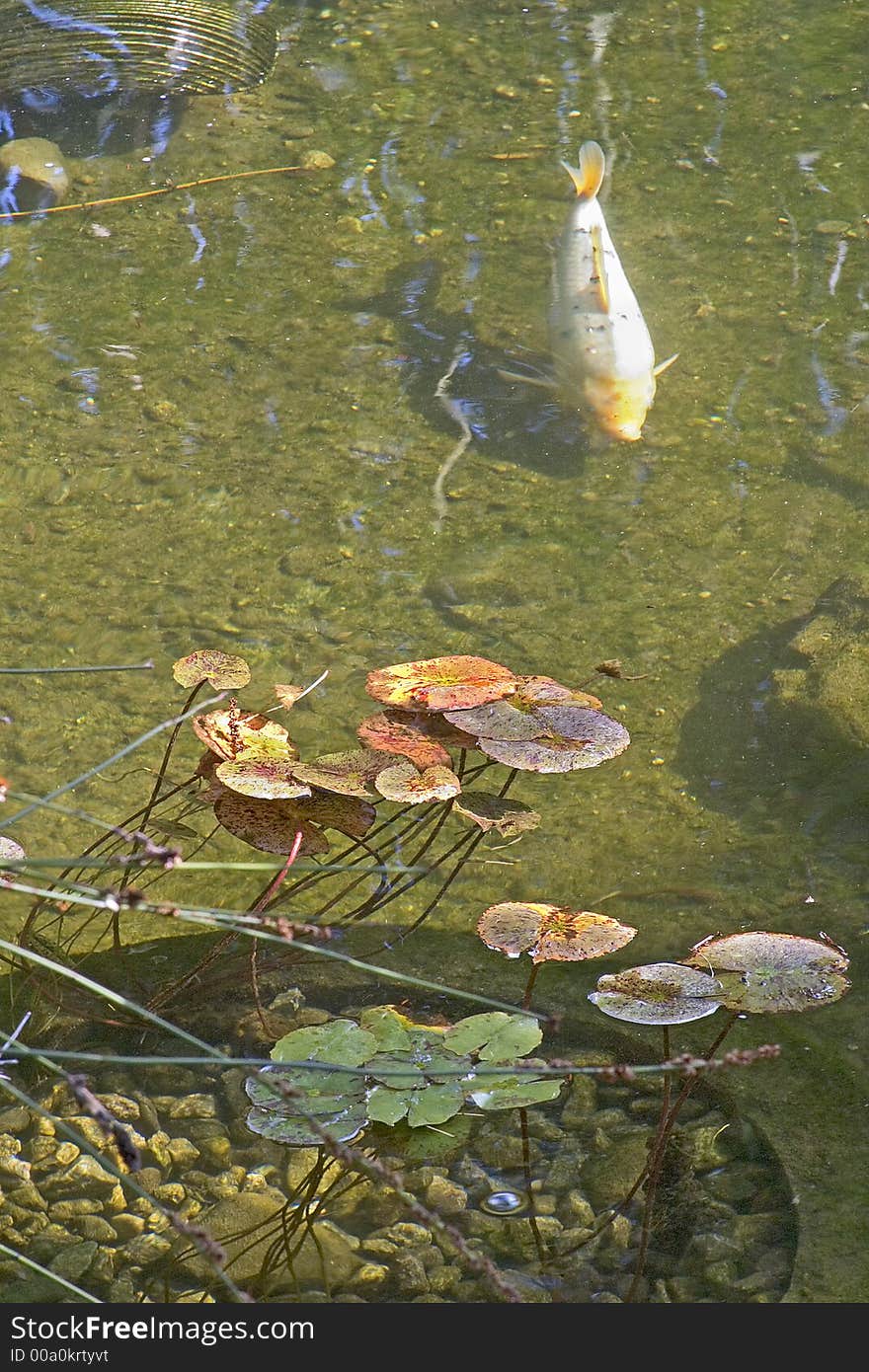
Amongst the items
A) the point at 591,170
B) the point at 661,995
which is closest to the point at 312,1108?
the point at 661,995

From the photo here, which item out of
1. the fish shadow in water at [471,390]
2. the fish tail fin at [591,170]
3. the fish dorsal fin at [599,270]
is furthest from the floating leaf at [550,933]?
the fish tail fin at [591,170]

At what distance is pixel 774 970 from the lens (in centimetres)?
184

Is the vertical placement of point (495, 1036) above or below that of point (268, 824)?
below

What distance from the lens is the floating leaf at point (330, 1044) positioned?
1.93 meters

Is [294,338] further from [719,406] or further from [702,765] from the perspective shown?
[702,765]

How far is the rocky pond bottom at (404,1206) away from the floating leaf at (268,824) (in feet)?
1.23

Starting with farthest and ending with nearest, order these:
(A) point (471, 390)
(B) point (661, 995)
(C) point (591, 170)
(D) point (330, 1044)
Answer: (C) point (591, 170) → (A) point (471, 390) → (D) point (330, 1044) → (B) point (661, 995)

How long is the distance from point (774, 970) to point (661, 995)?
0.17 m

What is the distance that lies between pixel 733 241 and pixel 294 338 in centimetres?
153

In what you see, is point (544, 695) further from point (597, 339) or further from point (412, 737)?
point (597, 339)

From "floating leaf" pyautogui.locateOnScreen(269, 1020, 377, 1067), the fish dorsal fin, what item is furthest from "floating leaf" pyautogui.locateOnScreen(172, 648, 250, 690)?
the fish dorsal fin

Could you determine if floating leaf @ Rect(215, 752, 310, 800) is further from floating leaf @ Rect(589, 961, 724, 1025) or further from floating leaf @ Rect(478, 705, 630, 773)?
floating leaf @ Rect(589, 961, 724, 1025)

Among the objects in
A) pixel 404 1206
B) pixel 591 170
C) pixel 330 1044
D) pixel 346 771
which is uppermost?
pixel 591 170

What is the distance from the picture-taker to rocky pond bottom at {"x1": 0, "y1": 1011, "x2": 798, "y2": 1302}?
176cm
